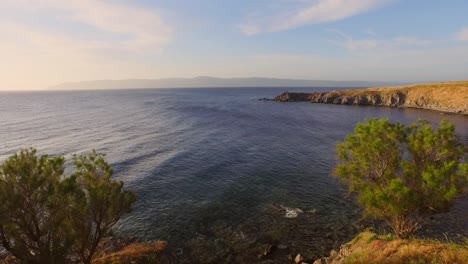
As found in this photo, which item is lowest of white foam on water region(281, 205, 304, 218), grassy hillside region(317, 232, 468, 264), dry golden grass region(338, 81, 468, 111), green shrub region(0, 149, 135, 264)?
white foam on water region(281, 205, 304, 218)

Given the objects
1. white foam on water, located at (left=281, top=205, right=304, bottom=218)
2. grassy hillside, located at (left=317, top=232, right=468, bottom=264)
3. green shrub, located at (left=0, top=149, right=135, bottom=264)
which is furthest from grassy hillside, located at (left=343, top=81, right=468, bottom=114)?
green shrub, located at (left=0, top=149, right=135, bottom=264)

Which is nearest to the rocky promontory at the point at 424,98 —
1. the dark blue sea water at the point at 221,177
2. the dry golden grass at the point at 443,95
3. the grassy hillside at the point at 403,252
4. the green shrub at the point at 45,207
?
the dry golden grass at the point at 443,95

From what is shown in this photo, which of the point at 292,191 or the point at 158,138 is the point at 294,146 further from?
the point at 158,138

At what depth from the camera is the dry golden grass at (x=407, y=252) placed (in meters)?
20.3

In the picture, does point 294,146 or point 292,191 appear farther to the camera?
point 294,146

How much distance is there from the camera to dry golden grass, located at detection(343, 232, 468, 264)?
20.3 meters

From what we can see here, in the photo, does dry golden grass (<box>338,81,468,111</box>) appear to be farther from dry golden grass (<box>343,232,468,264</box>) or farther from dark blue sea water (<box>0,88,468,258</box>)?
dry golden grass (<box>343,232,468,264</box>)

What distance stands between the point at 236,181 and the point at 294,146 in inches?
1239

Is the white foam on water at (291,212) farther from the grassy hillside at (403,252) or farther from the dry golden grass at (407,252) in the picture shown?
the dry golden grass at (407,252)

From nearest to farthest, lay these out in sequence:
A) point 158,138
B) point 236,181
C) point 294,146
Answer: point 236,181 < point 294,146 < point 158,138

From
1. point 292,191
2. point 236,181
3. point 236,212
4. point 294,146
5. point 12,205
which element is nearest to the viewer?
point 12,205

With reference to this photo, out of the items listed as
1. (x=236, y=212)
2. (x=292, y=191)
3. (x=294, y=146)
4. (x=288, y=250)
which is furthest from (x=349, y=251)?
(x=294, y=146)

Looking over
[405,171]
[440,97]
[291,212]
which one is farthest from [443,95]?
[405,171]

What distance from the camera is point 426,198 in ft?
88.1
